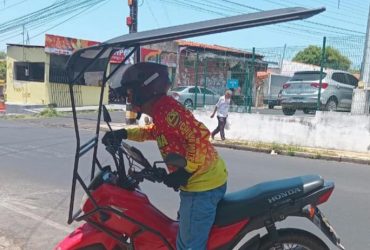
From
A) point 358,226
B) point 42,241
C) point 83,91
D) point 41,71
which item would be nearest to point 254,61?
point 358,226

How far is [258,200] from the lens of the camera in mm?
3232

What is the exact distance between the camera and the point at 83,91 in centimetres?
3039

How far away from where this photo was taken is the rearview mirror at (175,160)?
2.87 metres

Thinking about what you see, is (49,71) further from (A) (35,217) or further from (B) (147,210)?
(B) (147,210)

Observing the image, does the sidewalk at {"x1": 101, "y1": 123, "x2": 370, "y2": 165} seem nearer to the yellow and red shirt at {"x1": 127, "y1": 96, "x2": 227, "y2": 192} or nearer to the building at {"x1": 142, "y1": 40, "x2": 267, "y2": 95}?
the building at {"x1": 142, "y1": 40, "x2": 267, "y2": 95}

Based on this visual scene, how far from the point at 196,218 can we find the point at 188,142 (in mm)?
505

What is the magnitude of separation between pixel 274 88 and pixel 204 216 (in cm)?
2575

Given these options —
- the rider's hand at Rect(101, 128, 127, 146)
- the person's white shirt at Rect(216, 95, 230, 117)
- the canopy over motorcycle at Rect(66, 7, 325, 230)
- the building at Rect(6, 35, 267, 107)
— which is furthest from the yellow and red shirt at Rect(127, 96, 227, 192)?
the building at Rect(6, 35, 267, 107)

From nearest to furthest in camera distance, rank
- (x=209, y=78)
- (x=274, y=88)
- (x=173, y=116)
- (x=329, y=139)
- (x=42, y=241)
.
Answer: (x=173, y=116) → (x=42, y=241) → (x=329, y=139) → (x=209, y=78) → (x=274, y=88)

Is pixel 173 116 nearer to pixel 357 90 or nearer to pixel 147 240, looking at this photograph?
pixel 147 240

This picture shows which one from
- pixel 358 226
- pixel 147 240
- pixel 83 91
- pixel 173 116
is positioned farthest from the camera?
pixel 83 91

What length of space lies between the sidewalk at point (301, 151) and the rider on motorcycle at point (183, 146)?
30.6 ft

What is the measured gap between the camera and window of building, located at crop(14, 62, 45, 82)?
3077 centimetres

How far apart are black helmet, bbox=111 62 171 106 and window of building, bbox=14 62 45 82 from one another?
94.8 ft
